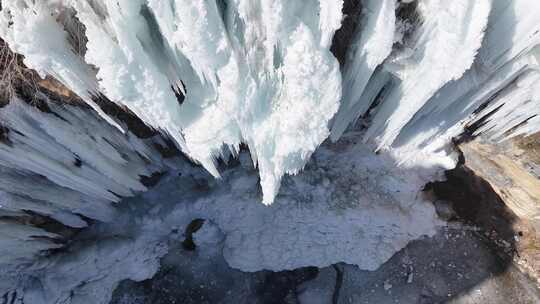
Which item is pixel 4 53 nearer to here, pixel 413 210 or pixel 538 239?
pixel 413 210

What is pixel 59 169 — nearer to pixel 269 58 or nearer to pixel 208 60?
pixel 208 60

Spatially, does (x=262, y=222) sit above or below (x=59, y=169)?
below

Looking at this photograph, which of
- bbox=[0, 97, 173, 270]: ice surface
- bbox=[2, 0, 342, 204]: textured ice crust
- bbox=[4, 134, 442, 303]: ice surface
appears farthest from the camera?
bbox=[4, 134, 442, 303]: ice surface

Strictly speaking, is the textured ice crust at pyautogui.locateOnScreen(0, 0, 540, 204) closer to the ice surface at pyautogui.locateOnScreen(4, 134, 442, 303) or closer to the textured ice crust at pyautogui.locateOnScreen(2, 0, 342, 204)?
the textured ice crust at pyautogui.locateOnScreen(2, 0, 342, 204)

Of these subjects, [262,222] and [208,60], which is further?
[262,222]

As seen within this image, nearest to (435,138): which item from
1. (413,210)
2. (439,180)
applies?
(439,180)

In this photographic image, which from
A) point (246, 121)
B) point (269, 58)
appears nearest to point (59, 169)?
point (246, 121)

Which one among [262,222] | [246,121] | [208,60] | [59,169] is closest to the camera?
[208,60]

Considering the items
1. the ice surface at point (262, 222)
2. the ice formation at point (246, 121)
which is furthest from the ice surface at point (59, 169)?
the ice surface at point (262, 222)

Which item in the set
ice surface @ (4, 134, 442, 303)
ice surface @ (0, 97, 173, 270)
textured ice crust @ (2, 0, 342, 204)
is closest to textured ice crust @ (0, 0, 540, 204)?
textured ice crust @ (2, 0, 342, 204)
